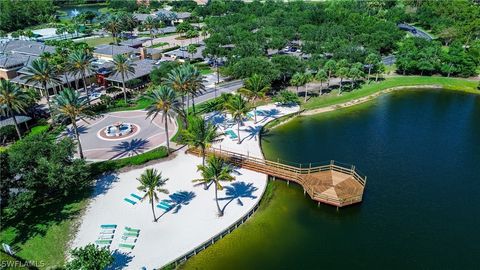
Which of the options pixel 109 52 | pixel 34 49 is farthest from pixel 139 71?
pixel 34 49

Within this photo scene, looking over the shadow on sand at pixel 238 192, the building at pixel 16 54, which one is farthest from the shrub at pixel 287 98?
the building at pixel 16 54

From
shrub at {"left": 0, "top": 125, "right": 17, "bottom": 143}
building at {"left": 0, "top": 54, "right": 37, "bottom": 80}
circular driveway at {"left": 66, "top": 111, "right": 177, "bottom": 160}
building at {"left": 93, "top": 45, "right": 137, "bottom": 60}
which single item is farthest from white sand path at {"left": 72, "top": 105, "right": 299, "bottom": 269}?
building at {"left": 93, "top": 45, "right": 137, "bottom": 60}

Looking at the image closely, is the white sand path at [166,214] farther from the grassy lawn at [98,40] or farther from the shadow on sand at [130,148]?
the grassy lawn at [98,40]

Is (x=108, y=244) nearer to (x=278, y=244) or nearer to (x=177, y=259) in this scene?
(x=177, y=259)

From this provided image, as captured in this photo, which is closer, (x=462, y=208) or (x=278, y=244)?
(x=278, y=244)

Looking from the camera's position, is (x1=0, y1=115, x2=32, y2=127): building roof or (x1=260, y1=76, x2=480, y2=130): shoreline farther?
(x1=260, y1=76, x2=480, y2=130): shoreline

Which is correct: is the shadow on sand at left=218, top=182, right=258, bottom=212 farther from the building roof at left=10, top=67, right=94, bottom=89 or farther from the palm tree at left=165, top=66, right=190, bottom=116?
the building roof at left=10, top=67, right=94, bottom=89

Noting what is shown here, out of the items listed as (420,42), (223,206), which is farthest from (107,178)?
(420,42)
